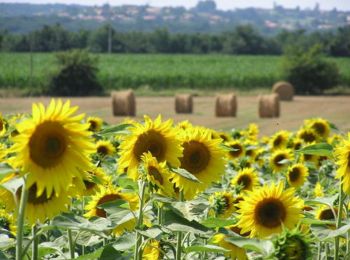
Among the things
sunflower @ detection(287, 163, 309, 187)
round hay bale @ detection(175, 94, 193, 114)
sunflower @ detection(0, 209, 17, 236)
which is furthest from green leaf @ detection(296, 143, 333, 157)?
round hay bale @ detection(175, 94, 193, 114)

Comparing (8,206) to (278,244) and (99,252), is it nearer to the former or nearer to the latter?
(99,252)

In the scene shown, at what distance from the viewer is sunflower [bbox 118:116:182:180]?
2.68m

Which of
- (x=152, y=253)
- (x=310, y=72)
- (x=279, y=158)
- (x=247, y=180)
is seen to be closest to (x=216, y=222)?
(x=152, y=253)

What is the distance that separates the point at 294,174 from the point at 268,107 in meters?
24.1

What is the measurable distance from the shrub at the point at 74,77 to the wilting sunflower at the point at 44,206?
121 ft

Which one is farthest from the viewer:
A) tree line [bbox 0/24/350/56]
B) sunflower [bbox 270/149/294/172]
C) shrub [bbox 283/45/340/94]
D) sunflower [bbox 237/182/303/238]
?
tree line [bbox 0/24/350/56]

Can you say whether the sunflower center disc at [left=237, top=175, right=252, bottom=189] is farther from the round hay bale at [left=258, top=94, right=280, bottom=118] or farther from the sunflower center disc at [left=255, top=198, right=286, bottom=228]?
the round hay bale at [left=258, top=94, right=280, bottom=118]

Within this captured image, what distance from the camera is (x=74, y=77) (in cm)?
3912

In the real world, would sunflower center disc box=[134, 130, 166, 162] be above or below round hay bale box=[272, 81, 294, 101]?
above

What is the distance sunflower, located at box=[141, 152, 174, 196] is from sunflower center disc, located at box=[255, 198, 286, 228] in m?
0.28

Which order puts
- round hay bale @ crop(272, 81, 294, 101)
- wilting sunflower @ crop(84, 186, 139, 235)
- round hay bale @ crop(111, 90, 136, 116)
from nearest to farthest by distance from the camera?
wilting sunflower @ crop(84, 186, 139, 235), round hay bale @ crop(111, 90, 136, 116), round hay bale @ crop(272, 81, 294, 101)

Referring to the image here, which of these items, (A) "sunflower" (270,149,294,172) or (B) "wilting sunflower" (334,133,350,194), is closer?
(B) "wilting sunflower" (334,133,350,194)

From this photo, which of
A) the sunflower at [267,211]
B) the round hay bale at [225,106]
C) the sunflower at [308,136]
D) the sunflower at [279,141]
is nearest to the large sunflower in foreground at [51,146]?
the sunflower at [267,211]

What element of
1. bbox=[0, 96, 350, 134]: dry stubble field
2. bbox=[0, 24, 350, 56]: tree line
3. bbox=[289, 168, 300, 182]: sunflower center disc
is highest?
bbox=[289, 168, 300, 182]: sunflower center disc
